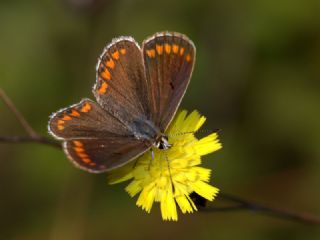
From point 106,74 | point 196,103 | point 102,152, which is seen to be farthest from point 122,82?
point 196,103

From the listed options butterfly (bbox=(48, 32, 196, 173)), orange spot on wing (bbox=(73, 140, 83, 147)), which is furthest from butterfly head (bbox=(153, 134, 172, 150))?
orange spot on wing (bbox=(73, 140, 83, 147))

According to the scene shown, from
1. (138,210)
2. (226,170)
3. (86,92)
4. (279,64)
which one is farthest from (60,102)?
(279,64)

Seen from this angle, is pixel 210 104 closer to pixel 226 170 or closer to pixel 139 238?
pixel 226 170

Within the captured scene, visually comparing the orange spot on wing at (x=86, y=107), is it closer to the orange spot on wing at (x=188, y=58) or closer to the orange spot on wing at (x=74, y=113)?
the orange spot on wing at (x=74, y=113)

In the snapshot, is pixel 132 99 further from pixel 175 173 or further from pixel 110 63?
pixel 175 173

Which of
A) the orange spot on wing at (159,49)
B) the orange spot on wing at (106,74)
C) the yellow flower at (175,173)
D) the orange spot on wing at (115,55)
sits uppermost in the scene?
the orange spot on wing at (115,55)

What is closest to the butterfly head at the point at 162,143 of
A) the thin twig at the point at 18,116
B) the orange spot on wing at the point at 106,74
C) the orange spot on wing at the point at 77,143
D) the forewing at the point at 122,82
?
the forewing at the point at 122,82

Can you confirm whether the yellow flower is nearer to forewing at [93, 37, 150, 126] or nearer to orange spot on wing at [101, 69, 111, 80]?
forewing at [93, 37, 150, 126]
